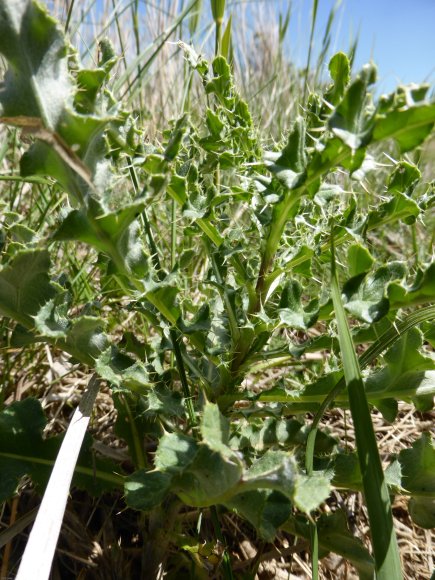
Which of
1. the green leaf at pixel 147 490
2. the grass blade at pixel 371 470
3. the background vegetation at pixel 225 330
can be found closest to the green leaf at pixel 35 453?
the background vegetation at pixel 225 330

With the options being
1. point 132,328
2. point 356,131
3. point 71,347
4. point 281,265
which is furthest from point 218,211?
point 132,328

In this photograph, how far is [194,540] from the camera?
104cm

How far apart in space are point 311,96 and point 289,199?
284 millimetres

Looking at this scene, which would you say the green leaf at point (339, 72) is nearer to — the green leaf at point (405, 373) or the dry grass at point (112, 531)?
the green leaf at point (405, 373)

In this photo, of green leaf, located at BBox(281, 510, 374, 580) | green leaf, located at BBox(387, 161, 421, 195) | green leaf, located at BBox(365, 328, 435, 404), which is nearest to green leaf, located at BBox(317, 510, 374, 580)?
green leaf, located at BBox(281, 510, 374, 580)

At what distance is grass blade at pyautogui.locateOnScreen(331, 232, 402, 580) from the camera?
73 cm

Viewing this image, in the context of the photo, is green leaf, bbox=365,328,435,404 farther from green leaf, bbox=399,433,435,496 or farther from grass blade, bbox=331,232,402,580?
grass blade, bbox=331,232,402,580

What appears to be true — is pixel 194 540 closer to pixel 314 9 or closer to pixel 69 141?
pixel 69 141

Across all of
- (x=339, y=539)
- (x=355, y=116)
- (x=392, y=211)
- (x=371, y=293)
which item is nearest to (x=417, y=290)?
(x=371, y=293)

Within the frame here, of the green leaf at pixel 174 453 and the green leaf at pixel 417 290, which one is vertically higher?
the green leaf at pixel 417 290

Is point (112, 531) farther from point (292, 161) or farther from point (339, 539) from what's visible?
point (292, 161)

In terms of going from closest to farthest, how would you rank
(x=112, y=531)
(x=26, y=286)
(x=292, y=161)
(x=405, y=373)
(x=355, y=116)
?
(x=355, y=116), (x=292, y=161), (x=26, y=286), (x=405, y=373), (x=112, y=531)

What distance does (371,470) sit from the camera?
2.51 ft

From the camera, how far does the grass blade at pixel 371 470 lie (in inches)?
28.8
